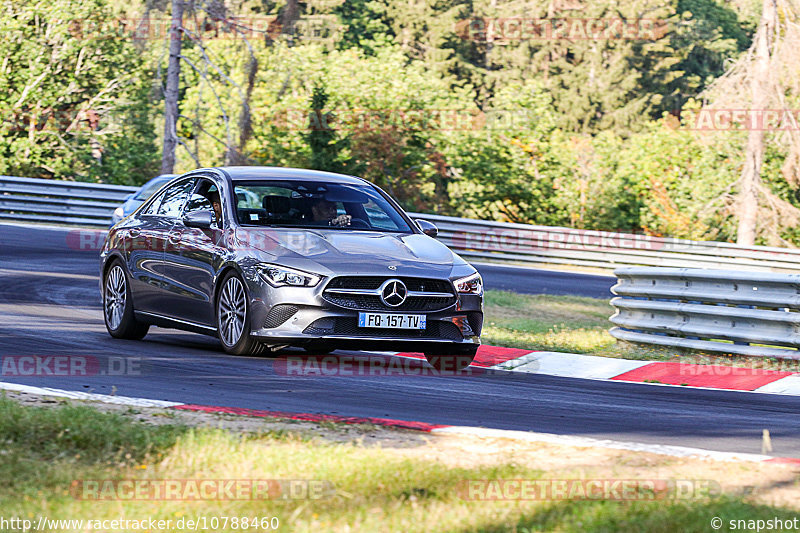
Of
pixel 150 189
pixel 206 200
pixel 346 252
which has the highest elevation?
pixel 206 200

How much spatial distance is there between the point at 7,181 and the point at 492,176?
15859mm

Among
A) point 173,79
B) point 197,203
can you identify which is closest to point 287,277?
point 197,203

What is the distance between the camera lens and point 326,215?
10031 mm

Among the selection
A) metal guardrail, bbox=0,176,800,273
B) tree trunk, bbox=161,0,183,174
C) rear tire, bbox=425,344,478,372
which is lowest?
metal guardrail, bbox=0,176,800,273

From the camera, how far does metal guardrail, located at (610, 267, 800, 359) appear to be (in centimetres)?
1061

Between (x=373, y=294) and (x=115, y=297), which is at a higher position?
(x=373, y=294)

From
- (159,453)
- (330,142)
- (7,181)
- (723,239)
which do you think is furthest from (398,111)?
(159,453)

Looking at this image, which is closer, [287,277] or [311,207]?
[287,277]

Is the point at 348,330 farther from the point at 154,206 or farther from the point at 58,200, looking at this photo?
the point at 58,200

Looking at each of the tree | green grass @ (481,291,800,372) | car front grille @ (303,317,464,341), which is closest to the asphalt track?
car front grille @ (303,317,464,341)

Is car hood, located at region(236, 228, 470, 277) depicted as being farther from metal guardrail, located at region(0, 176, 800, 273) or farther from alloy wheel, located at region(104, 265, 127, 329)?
metal guardrail, located at region(0, 176, 800, 273)

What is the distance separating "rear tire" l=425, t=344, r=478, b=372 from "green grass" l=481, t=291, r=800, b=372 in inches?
65.2

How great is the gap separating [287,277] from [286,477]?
418cm

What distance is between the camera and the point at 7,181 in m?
25.3
